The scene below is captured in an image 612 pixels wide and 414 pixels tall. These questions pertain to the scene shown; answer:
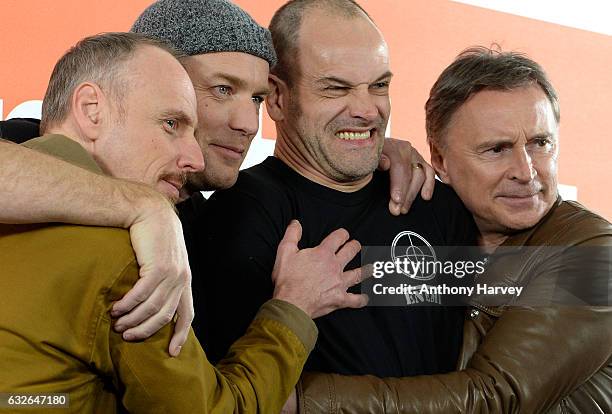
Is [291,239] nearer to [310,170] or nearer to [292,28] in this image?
[310,170]

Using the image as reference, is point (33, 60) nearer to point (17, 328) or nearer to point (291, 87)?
point (291, 87)

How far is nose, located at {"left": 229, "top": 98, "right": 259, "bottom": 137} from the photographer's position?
68.1 inches

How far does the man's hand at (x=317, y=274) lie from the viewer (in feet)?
4.85

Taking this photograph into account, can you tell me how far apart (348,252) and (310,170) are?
23 cm

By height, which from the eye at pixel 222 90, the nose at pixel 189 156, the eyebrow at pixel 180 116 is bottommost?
Answer: the nose at pixel 189 156

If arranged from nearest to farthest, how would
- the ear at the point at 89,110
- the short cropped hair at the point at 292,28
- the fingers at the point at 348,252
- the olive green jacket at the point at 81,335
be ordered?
the olive green jacket at the point at 81,335, the ear at the point at 89,110, the fingers at the point at 348,252, the short cropped hair at the point at 292,28

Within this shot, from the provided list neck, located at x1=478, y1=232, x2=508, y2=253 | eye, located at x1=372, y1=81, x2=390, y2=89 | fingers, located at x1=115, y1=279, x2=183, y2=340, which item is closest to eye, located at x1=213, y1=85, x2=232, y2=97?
eye, located at x1=372, y1=81, x2=390, y2=89

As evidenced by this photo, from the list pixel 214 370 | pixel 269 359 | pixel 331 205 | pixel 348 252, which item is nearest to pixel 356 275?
pixel 348 252

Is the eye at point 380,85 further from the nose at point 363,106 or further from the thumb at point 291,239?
the thumb at point 291,239

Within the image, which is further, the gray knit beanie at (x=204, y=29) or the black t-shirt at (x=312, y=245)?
the gray knit beanie at (x=204, y=29)

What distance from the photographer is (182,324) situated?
1098 mm

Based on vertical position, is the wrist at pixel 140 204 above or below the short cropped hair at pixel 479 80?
below

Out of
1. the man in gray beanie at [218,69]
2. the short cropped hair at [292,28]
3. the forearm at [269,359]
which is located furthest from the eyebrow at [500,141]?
the forearm at [269,359]

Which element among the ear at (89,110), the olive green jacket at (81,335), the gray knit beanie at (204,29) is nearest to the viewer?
the olive green jacket at (81,335)
